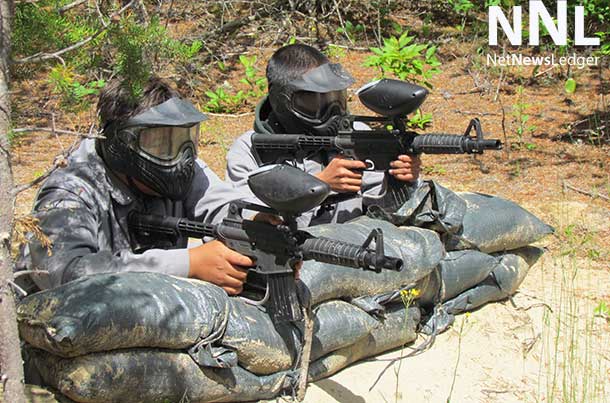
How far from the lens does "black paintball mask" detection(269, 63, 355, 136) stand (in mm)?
4453

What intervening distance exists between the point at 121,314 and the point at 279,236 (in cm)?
68

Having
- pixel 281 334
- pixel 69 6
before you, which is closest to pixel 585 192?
pixel 281 334

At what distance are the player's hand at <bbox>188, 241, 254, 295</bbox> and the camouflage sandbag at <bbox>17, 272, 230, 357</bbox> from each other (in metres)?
0.14

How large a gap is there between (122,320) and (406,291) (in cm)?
162

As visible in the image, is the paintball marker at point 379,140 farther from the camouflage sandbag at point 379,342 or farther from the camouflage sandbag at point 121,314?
the camouflage sandbag at point 121,314

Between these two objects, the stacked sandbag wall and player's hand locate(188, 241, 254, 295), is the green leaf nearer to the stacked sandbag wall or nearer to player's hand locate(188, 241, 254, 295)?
the stacked sandbag wall

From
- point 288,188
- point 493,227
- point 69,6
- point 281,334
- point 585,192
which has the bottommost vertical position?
point 585,192

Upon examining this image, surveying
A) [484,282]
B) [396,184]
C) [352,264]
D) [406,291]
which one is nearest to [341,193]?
[396,184]

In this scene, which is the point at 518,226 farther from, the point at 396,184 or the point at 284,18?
the point at 284,18

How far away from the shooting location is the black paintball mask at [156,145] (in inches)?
136

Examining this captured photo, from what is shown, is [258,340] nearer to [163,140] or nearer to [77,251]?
[77,251]

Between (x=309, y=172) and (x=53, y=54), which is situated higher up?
(x=53, y=54)

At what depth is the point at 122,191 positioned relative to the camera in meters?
3.62

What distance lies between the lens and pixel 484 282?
15.5 ft
